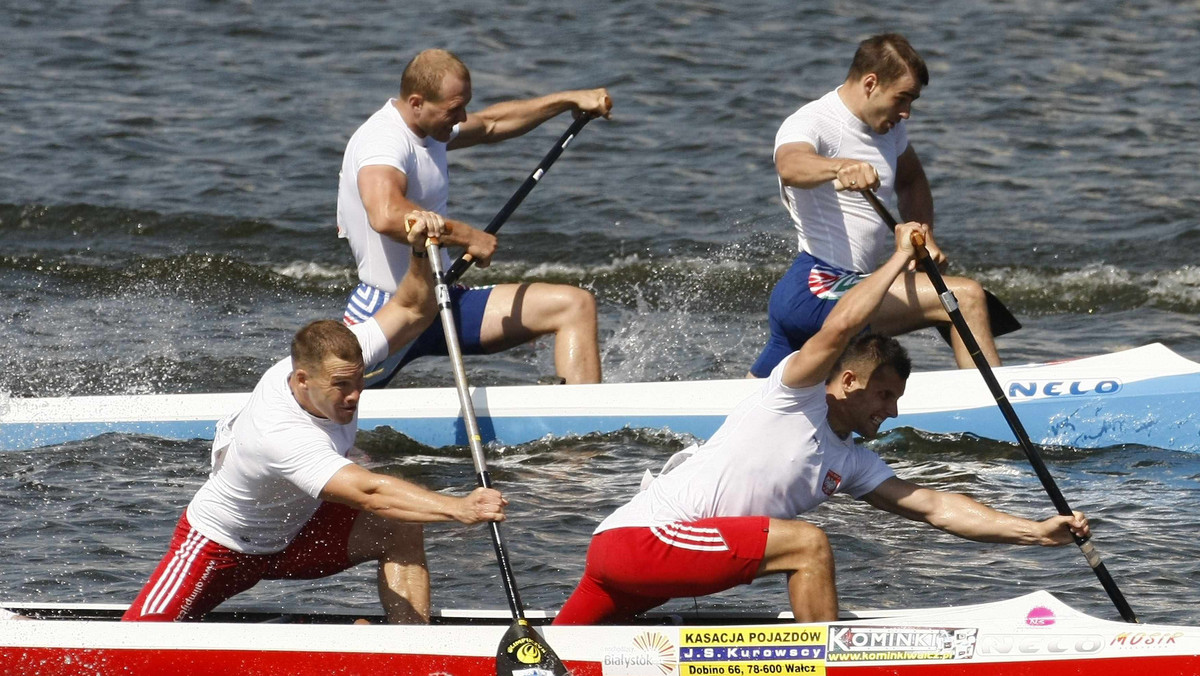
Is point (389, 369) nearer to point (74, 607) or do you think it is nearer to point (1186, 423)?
point (74, 607)

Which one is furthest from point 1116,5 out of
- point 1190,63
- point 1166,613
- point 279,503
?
point 279,503

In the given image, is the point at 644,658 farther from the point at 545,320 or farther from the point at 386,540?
the point at 545,320

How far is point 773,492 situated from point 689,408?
275 centimetres

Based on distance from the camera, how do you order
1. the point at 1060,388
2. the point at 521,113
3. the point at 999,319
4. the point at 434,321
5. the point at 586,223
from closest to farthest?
1. the point at 434,321
2. the point at 999,319
3. the point at 1060,388
4. the point at 521,113
5. the point at 586,223

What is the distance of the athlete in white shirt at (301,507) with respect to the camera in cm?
474

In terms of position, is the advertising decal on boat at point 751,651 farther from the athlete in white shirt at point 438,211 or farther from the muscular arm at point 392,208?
the muscular arm at point 392,208

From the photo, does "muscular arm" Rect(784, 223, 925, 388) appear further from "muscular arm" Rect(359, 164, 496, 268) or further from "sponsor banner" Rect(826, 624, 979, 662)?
"muscular arm" Rect(359, 164, 496, 268)

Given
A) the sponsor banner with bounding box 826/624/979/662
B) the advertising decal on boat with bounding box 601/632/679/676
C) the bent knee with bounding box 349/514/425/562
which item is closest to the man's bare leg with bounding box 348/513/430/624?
the bent knee with bounding box 349/514/425/562

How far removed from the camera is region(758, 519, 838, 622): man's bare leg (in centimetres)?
464

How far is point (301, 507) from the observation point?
5.07m

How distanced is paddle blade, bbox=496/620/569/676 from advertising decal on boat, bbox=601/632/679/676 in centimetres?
14

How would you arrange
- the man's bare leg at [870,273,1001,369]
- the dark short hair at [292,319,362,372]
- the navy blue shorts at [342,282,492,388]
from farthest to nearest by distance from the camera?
the navy blue shorts at [342,282,492,388], the man's bare leg at [870,273,1001,369], the dark short hair at [292,319,362,372]

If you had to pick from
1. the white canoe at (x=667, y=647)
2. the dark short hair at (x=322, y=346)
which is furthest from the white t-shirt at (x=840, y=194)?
the dark short hair at (x=322, y=346)

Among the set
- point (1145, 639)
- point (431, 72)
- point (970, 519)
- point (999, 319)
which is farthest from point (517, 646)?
point (999, 319)
